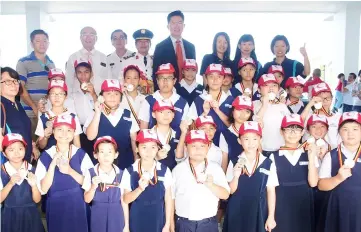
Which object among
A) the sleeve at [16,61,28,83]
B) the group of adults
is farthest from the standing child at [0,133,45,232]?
the sleeve at [16,61,28,83]

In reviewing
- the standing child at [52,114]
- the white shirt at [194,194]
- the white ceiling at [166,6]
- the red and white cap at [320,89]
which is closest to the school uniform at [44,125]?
the standing child at [52,114]

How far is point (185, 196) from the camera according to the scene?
11.1 ft

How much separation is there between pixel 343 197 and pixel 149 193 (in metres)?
1.62

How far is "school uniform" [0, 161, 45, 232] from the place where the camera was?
3252 millimetres

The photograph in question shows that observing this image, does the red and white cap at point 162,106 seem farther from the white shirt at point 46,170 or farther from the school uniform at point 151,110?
the white shirt at point 46,170

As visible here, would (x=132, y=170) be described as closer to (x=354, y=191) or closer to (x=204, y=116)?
(x=204, y=116)

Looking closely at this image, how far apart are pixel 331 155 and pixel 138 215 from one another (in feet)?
5.61

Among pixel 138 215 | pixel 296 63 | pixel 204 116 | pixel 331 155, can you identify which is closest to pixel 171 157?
pixel 204 116

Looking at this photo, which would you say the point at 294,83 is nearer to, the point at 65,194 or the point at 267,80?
the point at 267,80

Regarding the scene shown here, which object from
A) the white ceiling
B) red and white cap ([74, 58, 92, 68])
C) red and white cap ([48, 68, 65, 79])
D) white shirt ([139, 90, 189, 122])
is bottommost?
white shirt ([139, 90, 189, 122])

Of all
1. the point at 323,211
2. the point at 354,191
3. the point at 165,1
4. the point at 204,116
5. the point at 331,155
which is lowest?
the point at 323,211

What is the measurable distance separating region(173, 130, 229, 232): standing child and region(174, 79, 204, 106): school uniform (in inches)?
63.0

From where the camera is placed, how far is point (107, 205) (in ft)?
10.8

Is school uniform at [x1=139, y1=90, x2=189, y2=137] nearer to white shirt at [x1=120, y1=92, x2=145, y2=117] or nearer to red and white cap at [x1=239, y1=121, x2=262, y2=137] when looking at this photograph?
white shirt at [x1=120, y1=92, x2=145, y2=117]
